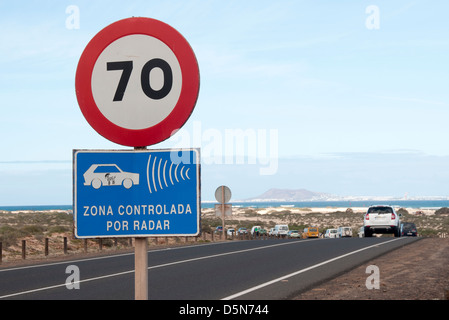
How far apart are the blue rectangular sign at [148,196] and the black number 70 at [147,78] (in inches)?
12.4

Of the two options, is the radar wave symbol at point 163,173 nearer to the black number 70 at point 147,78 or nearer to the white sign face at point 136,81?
the white sign face at point 136,81

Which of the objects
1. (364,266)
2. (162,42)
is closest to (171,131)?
(162,42)

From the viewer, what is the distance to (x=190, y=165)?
3.41 m

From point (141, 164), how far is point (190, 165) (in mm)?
270

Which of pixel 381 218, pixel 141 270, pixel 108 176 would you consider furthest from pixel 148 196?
pixel 381 218

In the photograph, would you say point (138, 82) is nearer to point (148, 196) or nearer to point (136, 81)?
point (136, 81)

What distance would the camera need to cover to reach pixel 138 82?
11.2 ft

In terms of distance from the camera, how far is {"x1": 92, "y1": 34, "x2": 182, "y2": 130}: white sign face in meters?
3.40

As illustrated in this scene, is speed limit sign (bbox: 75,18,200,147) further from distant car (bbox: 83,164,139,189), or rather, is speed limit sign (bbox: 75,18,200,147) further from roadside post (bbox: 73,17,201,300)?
distant car (bbox: 83,164,139,189)

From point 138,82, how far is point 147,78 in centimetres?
6

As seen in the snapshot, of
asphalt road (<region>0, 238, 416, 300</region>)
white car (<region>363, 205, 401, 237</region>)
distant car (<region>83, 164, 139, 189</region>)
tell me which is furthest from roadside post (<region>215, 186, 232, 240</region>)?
distant car (<region>83, 164, 139, 189</region>)

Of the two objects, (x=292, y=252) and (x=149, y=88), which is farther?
(x=292, y=252)
